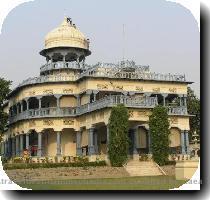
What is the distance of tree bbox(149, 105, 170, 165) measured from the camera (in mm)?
38381

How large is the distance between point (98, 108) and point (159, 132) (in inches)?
209

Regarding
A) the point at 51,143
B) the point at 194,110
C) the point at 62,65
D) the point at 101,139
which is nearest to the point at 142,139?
the point at 101,139

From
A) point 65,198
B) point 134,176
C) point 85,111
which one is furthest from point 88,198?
point 85,111

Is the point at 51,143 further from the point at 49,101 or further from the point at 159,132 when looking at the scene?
the point at 159,132

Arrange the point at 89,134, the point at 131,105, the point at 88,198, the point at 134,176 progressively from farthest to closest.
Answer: the point at 89,134, the point at 131,105, the point at 134,176, the point at 88,198

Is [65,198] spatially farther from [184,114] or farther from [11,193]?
[184,114]

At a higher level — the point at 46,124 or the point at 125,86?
the point at 125,86

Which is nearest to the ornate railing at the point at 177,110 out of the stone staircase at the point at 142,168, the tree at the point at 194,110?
the stone staircase at the point at 142,168

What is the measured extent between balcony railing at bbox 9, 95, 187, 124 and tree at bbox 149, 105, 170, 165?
3.97 feet

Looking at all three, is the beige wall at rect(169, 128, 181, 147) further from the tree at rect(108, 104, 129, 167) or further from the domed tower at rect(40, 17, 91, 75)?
the domed tower at rect(40, 17, 91, 75)

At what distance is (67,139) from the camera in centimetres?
4588

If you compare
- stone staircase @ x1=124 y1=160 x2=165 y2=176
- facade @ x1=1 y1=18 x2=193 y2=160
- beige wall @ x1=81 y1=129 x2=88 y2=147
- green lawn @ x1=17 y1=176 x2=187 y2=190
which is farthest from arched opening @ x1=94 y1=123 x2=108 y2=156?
green lawn @ x1=17 y1=176 x2=187 y2=190

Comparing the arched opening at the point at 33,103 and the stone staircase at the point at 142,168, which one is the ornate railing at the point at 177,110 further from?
the arched opening at the point at 33,103

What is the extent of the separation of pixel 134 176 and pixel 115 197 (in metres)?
13.2
